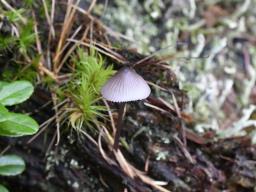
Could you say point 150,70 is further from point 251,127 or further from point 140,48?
point 251,127

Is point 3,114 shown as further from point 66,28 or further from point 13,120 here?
point 66,28

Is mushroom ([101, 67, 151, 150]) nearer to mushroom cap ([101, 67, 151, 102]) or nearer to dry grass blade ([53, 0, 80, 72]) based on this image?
mushroom cap ([101, 67, 151, 102])

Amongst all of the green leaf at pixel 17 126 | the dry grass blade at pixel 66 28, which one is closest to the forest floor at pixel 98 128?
the dry grass blade at pixel 66 28

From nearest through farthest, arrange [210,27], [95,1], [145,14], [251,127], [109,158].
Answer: [109,158], [251,127], [95,1], [145,14], [210,27]

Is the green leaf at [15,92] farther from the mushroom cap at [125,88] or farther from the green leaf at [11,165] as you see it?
the mushroom cap at [125,88]

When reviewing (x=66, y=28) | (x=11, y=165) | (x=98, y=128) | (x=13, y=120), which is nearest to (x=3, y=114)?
(x=13, y=120)

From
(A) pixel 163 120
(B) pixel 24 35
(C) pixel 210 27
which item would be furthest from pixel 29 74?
(C) pixel 210 27
